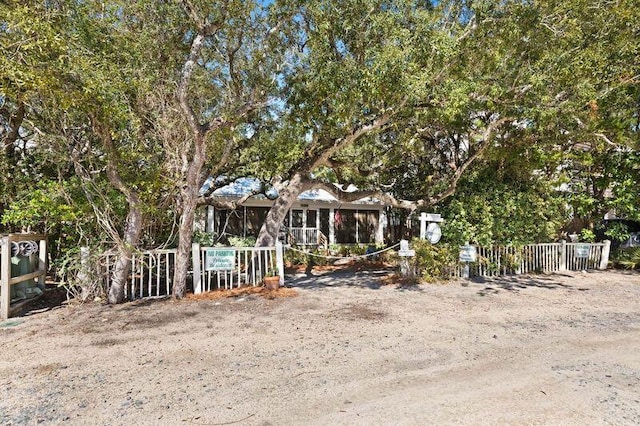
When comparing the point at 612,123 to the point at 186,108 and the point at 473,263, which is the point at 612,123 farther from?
the point at 186,108

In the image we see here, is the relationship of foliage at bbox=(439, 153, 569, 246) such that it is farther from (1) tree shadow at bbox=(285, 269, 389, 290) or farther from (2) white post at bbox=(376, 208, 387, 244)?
(2) white post at bbox=(376, 208, 387, 244)

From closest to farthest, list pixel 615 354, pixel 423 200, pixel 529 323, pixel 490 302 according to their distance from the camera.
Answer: pixel 615 354 → pixel 529 323 → pixel 490 302 → pixel 423 200

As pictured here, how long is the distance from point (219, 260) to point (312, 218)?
36.4 feet

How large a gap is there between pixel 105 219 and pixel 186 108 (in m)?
2.62

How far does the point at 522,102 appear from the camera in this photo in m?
8.74

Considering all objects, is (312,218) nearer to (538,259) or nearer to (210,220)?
(210,220)

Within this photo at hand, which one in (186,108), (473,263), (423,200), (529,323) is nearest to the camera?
(529,323)

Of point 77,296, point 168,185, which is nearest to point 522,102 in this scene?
point 168,185

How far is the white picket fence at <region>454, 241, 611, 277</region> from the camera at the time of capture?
34.6 feet

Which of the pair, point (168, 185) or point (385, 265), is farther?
point (385, 265)

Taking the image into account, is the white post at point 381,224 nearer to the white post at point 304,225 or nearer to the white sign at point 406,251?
the white post at point 304,225

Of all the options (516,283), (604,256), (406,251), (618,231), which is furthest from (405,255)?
(618,231)

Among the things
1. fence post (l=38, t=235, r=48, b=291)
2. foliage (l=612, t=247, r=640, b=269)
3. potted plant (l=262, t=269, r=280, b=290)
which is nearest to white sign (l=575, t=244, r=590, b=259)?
foliage (l=612, t=247, r=640, b=269)

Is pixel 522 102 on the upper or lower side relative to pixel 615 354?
upper
